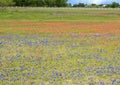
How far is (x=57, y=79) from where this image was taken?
36.2ft

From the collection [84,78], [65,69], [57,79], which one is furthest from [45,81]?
[65,69]

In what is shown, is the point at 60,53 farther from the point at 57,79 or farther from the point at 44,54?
the point at 57,79

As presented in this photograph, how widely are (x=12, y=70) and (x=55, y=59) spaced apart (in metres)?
3.23

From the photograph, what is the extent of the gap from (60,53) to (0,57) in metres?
3.07

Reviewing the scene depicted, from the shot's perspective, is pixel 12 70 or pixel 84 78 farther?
pixel 12 70

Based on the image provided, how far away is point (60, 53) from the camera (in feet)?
57.2

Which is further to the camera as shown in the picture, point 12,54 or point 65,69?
point 12,54

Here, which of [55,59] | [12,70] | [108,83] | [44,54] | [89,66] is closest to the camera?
[108,83]

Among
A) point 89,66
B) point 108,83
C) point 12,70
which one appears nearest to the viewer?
point 108,83

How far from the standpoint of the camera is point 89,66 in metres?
13.4

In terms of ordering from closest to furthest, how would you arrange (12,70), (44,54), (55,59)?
1. (12,70)
2. (55,59)
3. (44,54)

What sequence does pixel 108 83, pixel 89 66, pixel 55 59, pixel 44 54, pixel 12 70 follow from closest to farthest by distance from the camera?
pixel 108 83 < pixel 12 70 < pixel 89 66 < pixel 55 59 < pixel 44 54

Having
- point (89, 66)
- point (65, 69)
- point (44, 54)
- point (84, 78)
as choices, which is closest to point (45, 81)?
point (84, 78)

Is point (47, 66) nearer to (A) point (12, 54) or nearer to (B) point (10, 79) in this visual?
(B) point (10, 79)
